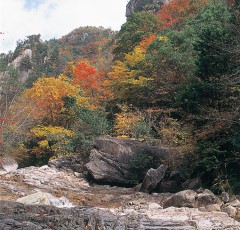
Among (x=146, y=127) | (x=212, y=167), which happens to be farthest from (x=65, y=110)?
(x=212, y=167)

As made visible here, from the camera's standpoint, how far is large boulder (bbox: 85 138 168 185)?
1733 cm

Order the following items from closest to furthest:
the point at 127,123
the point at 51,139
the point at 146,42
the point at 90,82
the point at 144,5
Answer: the point at 127,123, the point at 51,139, the point at 146,42, the point at 90,82, the point at 144,5

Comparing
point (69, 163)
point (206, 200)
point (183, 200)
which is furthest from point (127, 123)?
point (206, 200)

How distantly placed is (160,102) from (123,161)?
586cm

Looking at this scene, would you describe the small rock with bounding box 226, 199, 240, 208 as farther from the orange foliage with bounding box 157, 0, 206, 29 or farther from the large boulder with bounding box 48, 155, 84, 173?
the orange foliage with bounding box 157, 0, 206, 29

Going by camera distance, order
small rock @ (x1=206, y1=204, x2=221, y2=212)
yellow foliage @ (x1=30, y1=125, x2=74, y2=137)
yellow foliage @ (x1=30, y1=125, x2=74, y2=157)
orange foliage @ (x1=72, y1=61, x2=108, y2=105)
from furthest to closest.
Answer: orange foliage @ (x1=72, y1=61, x2=108, y2=105) → yellow foliage @ (x1=30, y1=125, x2=74, y2=137) → yellow foliage @ (x1=30, y1=125, x2=74, y2=157) → small rock @ (x1=206, y1=204, x2=221, y2=212)

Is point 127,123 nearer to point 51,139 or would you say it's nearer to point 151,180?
point 51,139

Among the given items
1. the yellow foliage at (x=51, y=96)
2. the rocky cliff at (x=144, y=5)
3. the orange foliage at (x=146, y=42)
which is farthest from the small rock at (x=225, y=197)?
the rocky cliff at (x=144, y=5)

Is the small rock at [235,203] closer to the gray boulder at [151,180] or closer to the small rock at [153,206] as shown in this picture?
the small rock at [153,206]

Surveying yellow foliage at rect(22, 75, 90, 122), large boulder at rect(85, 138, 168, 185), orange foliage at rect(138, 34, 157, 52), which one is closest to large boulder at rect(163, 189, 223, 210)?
large boulder at rect(85, 138, 168, 185)

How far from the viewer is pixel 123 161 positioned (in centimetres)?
1767

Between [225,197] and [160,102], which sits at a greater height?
[160,102]

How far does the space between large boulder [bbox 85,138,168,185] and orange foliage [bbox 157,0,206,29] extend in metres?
18.5

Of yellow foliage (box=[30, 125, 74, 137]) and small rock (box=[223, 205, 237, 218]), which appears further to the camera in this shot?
yellow foliage (box=[30, 125, 74, 137])
